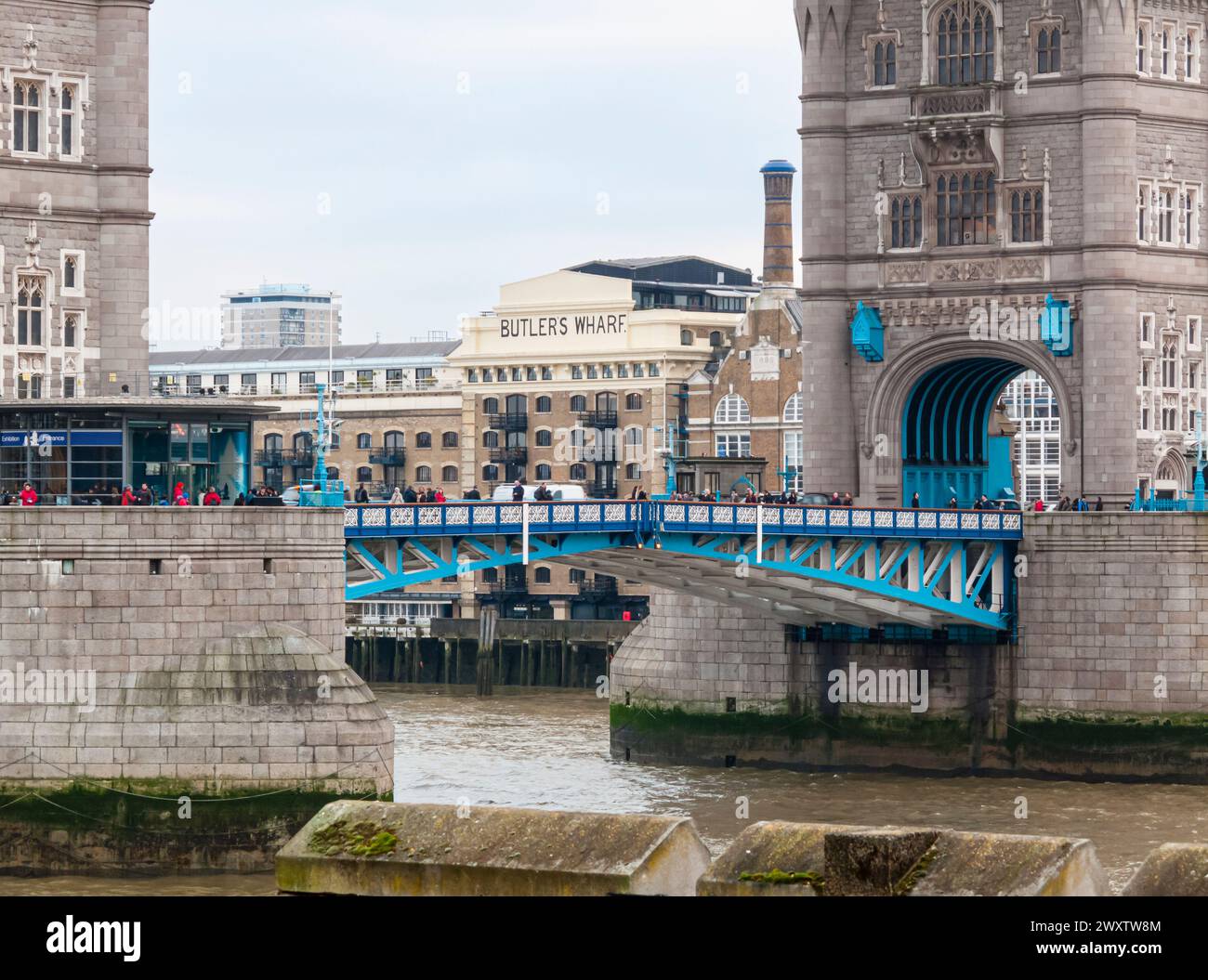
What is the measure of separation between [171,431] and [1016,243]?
33.8m

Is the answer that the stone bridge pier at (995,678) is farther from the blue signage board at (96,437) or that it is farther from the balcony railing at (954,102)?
the blue signage board at (96,437)

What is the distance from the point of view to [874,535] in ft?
237

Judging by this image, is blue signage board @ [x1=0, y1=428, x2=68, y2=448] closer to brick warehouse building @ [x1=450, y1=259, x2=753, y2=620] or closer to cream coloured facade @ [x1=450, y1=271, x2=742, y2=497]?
brick warehouse building @ [x1=450, y1=259, x2=753, y2=620]

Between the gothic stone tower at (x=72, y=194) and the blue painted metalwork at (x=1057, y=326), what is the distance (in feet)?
98.5

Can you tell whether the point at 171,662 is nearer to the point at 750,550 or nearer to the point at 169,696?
the point at 169,696

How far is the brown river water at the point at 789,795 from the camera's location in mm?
63500

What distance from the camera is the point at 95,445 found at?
185ft

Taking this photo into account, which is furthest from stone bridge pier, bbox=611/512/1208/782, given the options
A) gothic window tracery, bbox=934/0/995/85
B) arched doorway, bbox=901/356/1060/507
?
gothic window tracery, bbox=934/0/995/85

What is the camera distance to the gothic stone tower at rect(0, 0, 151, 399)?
204 ft

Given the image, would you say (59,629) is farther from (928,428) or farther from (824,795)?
(928,428)

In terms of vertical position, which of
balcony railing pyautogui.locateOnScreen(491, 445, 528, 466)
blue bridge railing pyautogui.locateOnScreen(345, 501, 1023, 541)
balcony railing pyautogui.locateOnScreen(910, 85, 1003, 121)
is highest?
balcony railing pyautogui.locateOnScreen(910, 85, 1003, 121)

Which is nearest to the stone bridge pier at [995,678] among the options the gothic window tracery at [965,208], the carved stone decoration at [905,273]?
the carved stone decoration at [905,273]

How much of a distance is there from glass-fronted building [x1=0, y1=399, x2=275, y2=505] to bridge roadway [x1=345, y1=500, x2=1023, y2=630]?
4276mm

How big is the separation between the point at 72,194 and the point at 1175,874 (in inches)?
1934
